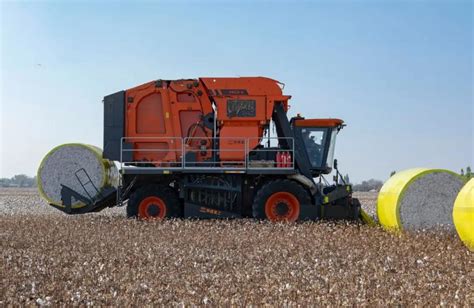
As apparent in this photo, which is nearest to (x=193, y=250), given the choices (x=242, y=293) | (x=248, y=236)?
(x=248, y=236)

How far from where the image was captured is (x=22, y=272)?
27.3 ft

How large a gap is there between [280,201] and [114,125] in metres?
4.76

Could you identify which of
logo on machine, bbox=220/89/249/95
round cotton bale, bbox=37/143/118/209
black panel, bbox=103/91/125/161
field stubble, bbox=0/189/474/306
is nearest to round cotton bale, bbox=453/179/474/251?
field stubble, bbox=0/189/474/306

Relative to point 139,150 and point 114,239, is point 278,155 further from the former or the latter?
point 114,239

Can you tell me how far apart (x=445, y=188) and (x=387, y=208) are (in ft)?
4.19

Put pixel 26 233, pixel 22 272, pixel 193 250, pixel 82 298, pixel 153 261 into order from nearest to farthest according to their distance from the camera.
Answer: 1. pixel 82 298
2. pixel 22 272
3. pixel 153 261
4. pixel 193 250
5. pixel 26 233

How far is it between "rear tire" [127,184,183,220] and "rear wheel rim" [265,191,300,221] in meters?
2.31

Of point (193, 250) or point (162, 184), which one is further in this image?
point (162, 184)

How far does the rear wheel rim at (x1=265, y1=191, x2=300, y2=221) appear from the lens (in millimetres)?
15820

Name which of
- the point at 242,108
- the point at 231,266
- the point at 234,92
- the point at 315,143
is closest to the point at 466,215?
the point at 231,266

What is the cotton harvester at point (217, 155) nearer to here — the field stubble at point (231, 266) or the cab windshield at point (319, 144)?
the cab windshield at point (319, 144)

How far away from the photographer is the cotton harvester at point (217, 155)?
16141mm

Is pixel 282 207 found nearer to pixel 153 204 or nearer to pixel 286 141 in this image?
pixel 286 141

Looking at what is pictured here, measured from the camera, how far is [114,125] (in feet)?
56.1
